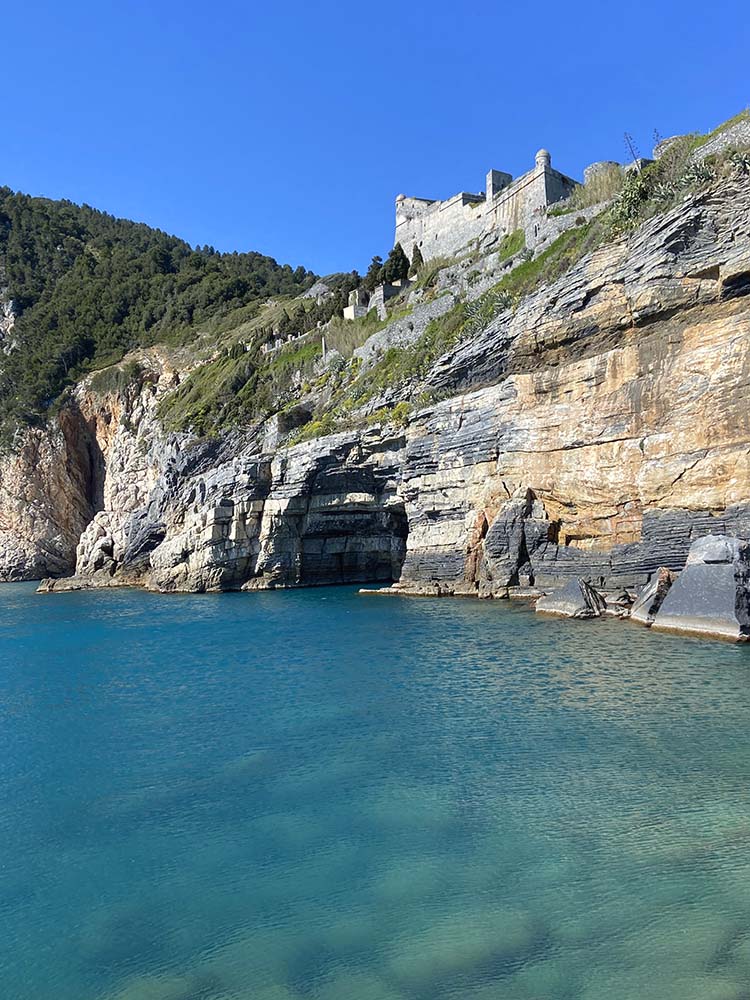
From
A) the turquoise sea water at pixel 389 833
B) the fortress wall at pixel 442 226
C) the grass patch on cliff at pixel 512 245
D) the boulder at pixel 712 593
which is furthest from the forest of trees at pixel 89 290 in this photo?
the boulder at pixel 712 593

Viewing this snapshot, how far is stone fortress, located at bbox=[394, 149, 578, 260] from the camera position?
56906 mm

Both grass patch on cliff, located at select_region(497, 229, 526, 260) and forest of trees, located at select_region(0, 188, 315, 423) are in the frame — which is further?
forest of trees, located at select_region(0, 188, 315, 423)

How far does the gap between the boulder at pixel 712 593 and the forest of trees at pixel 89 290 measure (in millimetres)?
73331

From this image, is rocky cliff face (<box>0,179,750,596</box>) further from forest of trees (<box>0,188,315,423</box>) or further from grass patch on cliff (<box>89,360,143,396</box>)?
forest of trees (<box>0,188,315,423</box>)

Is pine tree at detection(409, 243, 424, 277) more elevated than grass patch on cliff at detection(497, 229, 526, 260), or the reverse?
pine tree at detection(409, 243, 424, 277)

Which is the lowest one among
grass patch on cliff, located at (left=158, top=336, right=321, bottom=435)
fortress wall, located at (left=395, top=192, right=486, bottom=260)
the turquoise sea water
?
the turquoise sea water

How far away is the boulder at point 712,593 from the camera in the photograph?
22062mm

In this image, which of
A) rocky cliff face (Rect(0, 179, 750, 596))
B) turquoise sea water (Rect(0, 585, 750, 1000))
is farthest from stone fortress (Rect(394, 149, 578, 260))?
turquoise sea water (Rect(0, 585, 750, 1000))

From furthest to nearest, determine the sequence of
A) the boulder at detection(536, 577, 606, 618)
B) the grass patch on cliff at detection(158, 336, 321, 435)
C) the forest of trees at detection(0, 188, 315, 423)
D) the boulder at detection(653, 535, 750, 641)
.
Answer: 1. the forest of trees at detection(0, 188, 315, 423)
2. the grass patch on cliff at detection(158, 336, 321, 435)
3. the boulder at detection(536, 577, 606, 618)
4. the boulder at detection(653, 535, 750, 641)

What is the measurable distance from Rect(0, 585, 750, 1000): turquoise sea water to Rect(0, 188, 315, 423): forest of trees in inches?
2852

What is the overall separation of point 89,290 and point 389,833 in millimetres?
105462

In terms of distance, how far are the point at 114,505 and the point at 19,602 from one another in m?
20.3

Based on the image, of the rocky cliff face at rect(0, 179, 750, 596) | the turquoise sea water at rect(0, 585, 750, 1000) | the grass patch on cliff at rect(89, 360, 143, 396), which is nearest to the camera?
the turquoise sea water at rect(0, 585, 750, 1000)

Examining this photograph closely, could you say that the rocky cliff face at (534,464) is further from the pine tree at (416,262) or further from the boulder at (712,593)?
the pine tree at (416,262)
